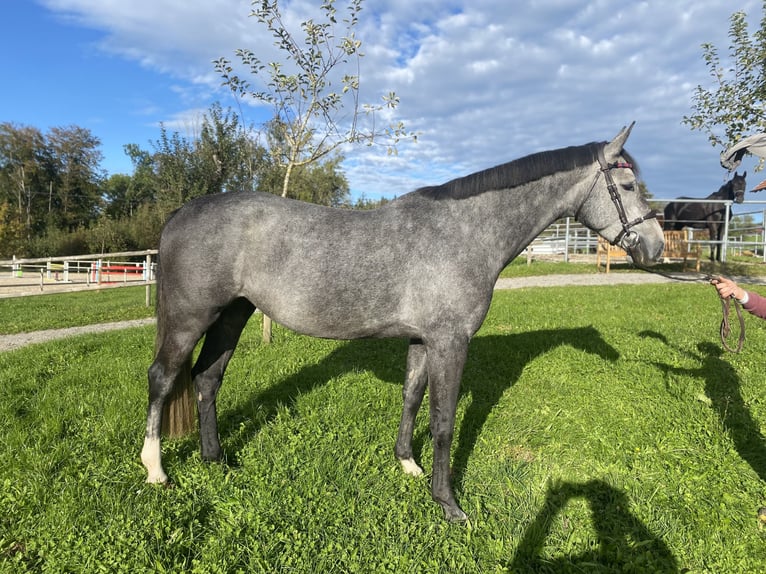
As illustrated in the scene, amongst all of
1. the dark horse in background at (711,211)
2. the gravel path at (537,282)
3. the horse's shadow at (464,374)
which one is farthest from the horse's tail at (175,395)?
the dark horse in background at (711,211)

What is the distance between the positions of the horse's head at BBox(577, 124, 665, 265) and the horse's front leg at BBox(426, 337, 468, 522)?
1.47 m

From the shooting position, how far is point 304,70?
5.99m

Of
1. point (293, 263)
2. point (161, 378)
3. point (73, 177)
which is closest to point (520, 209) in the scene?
point (293, 263)

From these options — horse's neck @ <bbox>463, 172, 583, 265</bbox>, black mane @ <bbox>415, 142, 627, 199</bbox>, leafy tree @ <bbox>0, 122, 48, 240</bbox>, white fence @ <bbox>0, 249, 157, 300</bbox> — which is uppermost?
leafy tree @ <bbox>0, 122, 48, 240</bbox>

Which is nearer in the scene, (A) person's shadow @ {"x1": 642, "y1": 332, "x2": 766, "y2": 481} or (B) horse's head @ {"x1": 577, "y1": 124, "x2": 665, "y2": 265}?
(B) horse's head @ {"x1": 577, "y1": 124, "x2": 665, "y2": 265}

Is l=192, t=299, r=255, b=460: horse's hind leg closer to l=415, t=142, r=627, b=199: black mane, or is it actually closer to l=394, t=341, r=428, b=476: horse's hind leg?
l=394, t=341, r=428, b=476: horse's hind leg

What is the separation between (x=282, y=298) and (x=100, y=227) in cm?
3494

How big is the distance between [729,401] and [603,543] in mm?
2734

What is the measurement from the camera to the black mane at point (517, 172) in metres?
3.06

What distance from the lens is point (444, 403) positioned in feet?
9.63

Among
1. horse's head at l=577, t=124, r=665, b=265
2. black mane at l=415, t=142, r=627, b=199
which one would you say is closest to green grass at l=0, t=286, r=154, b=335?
black mane at l=415, t=142, r=627, b=199

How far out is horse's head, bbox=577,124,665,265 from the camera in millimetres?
3131

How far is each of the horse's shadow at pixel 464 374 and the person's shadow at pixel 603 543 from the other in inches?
29.2

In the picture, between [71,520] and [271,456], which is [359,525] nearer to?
[271,456]
